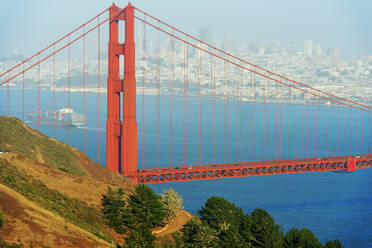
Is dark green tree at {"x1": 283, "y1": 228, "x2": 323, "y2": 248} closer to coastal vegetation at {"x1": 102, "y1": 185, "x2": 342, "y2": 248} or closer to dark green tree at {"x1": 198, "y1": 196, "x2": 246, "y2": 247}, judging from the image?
coastal vegetation at {"x1": 102, "y1": 185, "x2": 342, "y2": 248}

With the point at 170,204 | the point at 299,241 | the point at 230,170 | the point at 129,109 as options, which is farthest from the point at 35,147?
the point at 230,170

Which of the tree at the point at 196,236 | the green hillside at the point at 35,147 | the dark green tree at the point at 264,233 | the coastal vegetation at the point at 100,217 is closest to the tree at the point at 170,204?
the coastal vegetation at the point at 100,217

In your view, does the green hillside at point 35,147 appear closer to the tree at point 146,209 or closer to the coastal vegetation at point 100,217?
the coastal vegetation at point 100,217

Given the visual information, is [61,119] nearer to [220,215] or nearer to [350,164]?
[350,164]

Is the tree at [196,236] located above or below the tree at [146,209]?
below

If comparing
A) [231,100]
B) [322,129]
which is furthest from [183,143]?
[231,100]
